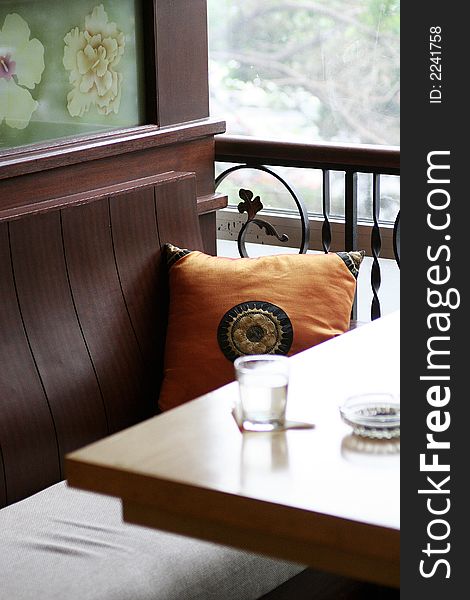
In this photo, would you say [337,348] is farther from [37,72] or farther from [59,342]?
[37,72]

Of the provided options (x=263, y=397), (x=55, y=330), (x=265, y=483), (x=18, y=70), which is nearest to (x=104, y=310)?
(x=55, y=330)

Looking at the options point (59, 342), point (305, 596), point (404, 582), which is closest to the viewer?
point (404, 582)

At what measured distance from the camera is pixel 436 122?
1516 millimetres

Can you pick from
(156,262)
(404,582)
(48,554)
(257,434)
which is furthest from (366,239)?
(404,582)

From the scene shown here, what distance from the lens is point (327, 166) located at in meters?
2.98

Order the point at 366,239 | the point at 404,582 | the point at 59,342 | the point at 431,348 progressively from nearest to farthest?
the point at 404,582 → the point at 431,348 → the point at 59,342 → the point at 366,239

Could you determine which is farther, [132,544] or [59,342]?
[59,342]

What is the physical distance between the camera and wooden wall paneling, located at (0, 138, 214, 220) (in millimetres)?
2490

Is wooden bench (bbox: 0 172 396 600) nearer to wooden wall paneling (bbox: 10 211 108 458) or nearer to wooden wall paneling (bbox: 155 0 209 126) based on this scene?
wooden wall paneling (bbox: 10 211 108 458)

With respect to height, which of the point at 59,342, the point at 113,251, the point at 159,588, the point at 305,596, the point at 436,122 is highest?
the point at 436,122

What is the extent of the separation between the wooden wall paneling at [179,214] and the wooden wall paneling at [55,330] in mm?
353

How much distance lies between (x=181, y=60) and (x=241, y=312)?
2.76 ft

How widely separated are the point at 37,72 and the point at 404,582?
1692 millimetres

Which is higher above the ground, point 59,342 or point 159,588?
point 59,342
